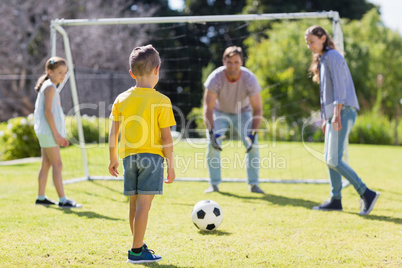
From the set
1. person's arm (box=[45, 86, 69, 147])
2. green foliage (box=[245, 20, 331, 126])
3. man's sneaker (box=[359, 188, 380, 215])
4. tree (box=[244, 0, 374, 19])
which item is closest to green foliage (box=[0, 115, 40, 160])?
person's arm (box=[45, 86, 69, 147])

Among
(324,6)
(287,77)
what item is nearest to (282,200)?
(287,77)

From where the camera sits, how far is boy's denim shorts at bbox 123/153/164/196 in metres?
3.14

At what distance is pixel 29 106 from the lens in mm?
18266

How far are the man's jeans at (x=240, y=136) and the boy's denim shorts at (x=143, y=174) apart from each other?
2.88 metres

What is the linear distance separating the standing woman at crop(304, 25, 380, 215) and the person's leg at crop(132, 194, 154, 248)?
7.31 feet

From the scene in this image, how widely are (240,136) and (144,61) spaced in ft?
10.4

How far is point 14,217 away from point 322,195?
3.69 meters

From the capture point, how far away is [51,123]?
4906mm

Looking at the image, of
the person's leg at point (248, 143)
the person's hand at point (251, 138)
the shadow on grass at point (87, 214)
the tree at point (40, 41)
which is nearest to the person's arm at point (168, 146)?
the shadow on grass at point (87, 214)

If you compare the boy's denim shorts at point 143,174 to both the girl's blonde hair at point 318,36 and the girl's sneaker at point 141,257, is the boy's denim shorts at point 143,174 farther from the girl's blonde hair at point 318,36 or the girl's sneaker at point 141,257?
the girl's blonde hair at point 318,36

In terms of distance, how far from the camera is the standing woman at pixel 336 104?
180 inches

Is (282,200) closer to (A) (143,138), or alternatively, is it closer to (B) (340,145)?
(B) (340,145)

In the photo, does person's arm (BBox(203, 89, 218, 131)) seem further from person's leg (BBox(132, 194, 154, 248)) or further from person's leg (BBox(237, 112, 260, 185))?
person's leg (BBox(132, 194, 154, 248))

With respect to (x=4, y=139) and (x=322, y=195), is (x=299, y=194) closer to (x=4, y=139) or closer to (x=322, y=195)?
(x=322, y=195)
